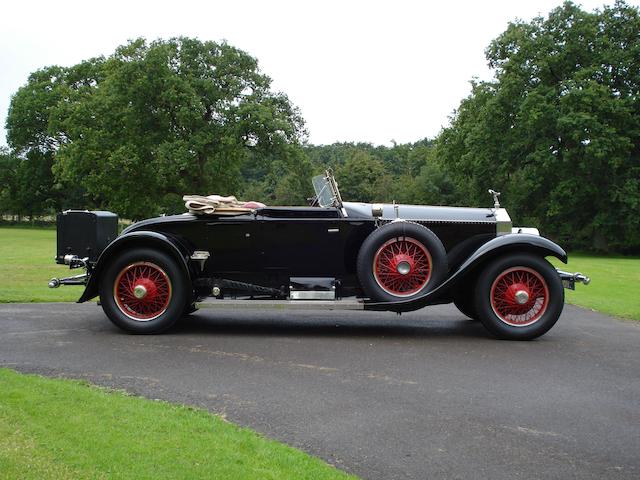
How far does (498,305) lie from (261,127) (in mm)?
29585

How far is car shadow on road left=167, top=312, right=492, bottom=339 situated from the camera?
7.43 m

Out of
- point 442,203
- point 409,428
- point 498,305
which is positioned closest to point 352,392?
point 409,428

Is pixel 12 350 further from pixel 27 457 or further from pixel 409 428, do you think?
pixel 409 428

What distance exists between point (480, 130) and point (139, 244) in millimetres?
31524

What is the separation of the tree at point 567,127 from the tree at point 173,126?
482 inches

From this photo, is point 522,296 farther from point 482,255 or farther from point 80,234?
point 80,234

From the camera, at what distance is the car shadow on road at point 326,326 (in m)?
7.43

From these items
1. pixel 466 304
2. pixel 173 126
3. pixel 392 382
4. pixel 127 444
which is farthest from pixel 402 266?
pixel 173 126

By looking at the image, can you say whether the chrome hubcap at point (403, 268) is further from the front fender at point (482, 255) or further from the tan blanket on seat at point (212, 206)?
the tan blanket on seat at point (212, 206)

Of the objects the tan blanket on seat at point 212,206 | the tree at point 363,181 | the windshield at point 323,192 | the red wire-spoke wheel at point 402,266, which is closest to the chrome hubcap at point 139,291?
the tan blanket on seat at point 212,206

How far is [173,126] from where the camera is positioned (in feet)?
121

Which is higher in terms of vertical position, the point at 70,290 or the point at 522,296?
the point at 522,296

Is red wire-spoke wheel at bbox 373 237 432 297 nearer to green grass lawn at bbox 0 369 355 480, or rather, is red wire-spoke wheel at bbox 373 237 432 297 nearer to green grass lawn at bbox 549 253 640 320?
green grass lawn at bbox 0 369 355 480

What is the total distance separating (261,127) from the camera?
35.3 meters
